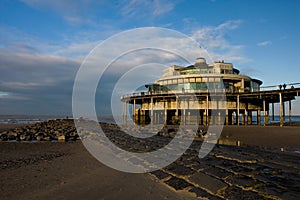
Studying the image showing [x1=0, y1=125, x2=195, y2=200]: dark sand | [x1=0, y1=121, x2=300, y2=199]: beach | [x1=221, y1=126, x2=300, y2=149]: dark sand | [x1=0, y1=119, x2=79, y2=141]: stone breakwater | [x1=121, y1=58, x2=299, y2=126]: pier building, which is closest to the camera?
[x1=0, y1=121, x2=300, y2=199]: beach

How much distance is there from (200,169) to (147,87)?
114ft

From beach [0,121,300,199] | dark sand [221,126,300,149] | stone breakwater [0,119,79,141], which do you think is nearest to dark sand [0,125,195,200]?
beach [0,121,300,199]

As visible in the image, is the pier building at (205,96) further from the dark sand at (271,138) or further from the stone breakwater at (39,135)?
the stone breakwater at (39,135)

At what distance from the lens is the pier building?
3386cm

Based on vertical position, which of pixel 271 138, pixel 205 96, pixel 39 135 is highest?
pixel 205 96

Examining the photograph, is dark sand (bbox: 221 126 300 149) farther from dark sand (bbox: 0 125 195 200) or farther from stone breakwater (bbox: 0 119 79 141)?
stone breakwater (bbox: 0 119 79 141)

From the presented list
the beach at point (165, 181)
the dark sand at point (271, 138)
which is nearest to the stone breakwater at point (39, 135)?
the beach at point (165, 181)

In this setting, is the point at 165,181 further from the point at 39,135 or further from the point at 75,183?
the point at 39,135

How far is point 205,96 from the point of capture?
34688 millimetres

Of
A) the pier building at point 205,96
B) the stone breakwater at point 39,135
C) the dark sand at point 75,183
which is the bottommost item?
the stone breakwater at point 39,135

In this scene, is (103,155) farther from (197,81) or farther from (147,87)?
(147,87)

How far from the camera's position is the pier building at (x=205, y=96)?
33.9 metres

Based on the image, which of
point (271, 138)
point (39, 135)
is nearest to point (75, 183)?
point (271, 138)

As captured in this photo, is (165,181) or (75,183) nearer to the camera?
(75,183)
